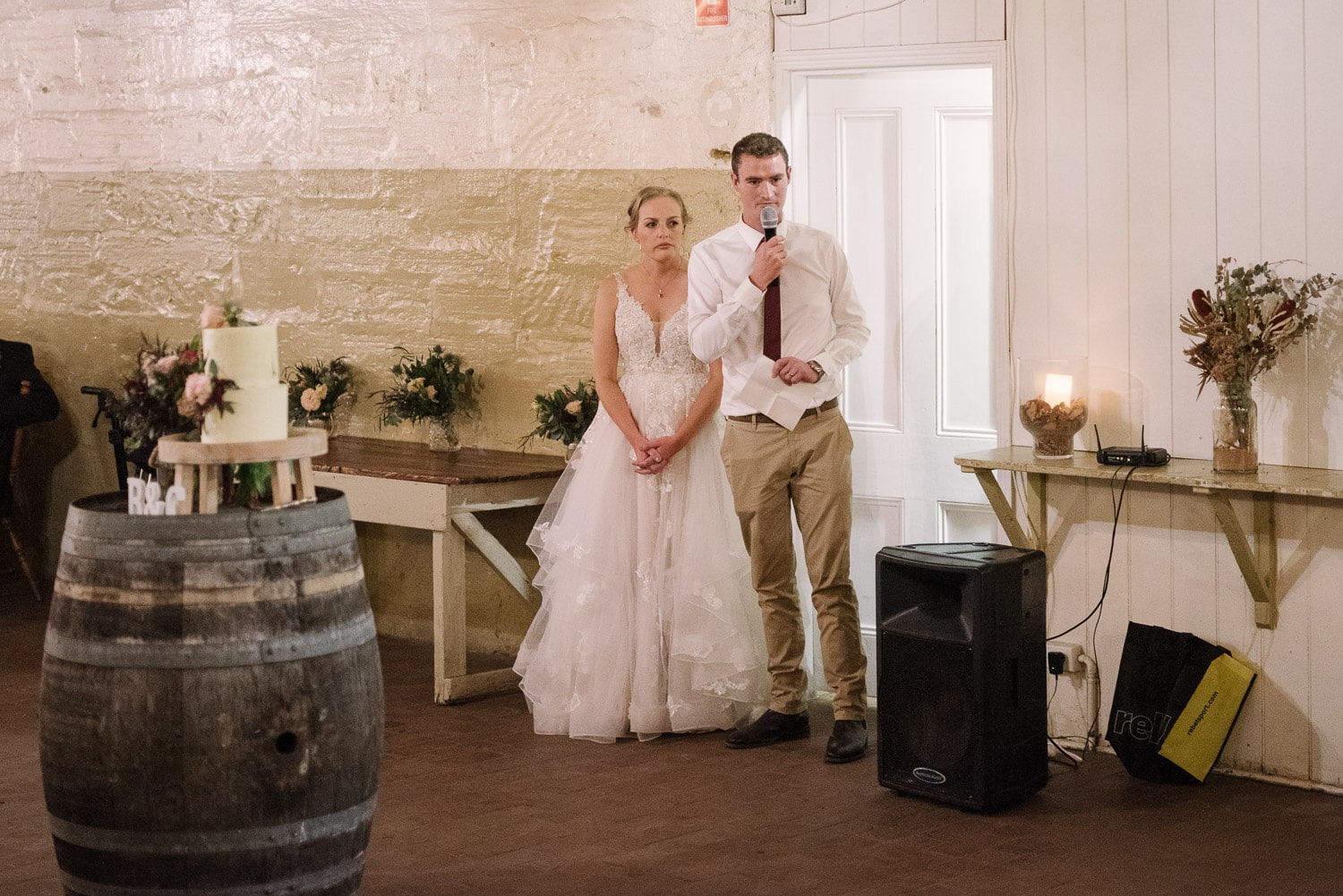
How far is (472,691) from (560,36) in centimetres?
251

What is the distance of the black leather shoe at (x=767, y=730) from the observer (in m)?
4.95

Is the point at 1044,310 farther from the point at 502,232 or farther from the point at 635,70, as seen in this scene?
the point at 502,232

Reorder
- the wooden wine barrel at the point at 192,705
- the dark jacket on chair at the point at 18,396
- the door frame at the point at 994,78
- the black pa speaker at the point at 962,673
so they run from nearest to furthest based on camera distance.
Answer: the wooden wine barrel at the point at 192,705 → the black pa speaker at the point at 962,673 → the door frame at the point at 994,78 → the dark jacket on chair at the point at 18,396

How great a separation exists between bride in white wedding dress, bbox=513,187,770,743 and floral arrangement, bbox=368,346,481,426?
42.7 inches

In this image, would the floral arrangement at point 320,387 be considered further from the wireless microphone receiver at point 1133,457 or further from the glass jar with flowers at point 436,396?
the wireless microphone receiver at point 1133,457

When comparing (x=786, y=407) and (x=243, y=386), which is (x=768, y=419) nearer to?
(x=786, y=407)

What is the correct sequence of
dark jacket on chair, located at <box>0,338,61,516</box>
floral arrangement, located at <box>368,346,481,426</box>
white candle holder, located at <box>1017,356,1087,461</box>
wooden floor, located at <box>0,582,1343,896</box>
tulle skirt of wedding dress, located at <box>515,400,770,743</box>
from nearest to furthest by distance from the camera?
wooden floor, located at <box>0,582,1343,896</box> < white candle holder, located at <box>1017,356,1087,461</box> < tulle skirt of wedding dress, located at <box>515,400,770,743</box> < floral arrangement, located at <box>368,346,481,426</box> < dark jacket on chair, located at <box>0,338,61,516</box>

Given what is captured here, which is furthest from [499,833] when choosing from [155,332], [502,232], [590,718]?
[155,332]

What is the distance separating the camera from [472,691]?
565 cm

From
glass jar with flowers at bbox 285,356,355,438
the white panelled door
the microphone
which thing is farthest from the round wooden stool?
glass jar with flowers at bbox 285,356,355,438

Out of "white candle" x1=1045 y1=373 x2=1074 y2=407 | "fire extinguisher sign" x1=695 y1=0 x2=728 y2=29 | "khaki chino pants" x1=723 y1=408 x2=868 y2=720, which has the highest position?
"fire extinguisher sign" x1=695 y1=0 x2=728 y2=29

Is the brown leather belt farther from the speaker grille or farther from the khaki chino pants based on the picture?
the speaker grille

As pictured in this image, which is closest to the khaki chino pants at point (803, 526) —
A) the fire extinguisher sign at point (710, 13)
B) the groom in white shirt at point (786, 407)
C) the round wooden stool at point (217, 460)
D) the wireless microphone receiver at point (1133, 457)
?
the groom in white shirt at point (786, 407)

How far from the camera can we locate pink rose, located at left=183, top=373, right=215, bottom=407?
3061 millimetres
